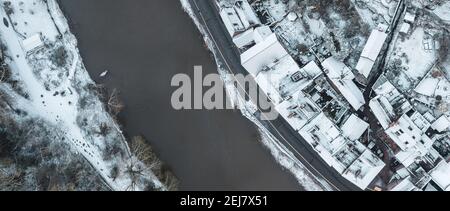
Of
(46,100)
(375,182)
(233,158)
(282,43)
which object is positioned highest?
(46,100)

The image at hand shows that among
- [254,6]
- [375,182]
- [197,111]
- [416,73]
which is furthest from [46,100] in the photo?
[416,73]

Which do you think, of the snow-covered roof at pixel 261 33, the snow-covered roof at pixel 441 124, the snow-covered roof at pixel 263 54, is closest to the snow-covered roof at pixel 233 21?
the snow-covered roof at pixel 261 33

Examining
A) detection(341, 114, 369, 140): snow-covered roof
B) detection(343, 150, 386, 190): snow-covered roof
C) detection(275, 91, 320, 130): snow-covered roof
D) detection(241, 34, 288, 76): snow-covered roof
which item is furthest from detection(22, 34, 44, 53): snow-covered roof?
detection(343, 150, 386, 190): snow-covered roof

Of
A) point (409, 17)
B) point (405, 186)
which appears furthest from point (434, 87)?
point (405, 186)

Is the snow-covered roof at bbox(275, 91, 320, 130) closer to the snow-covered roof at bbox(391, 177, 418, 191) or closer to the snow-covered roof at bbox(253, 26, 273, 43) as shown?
the snow-covered roof at bbox(253, 26, 273, 43)

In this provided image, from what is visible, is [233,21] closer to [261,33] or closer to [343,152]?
[261,33]

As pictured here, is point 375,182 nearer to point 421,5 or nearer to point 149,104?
point 421,5

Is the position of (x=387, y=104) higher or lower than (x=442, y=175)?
higher
